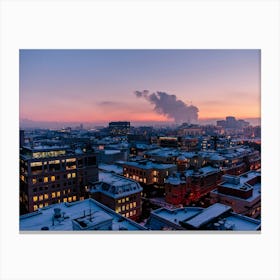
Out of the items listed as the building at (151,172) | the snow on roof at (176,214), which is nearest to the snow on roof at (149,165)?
the building at (151,172)

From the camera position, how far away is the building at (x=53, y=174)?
16.4m

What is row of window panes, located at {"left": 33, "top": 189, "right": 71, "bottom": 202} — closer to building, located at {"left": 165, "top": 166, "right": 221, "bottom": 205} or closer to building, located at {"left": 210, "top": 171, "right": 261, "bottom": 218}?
building, located at {"left": 165, "top": 166, "right": 221, "bottom": 205}

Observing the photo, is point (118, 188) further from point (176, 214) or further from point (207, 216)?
point (207, 216)

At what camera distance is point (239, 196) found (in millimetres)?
13016

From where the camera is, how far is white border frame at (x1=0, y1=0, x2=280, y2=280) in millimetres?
6434

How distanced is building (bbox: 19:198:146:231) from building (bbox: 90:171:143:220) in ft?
13.0

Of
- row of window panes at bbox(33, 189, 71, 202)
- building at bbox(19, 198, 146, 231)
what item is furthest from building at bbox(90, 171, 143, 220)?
row of window panes at bbox(33, 189, 71, 202)

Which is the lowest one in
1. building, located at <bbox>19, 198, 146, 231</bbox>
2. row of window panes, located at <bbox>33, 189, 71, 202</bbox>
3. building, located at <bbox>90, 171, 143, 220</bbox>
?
row of window panes, located at <bbox>33, 189, 71, 202</bbox>

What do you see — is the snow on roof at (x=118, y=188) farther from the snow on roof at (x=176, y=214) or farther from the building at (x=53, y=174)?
the snow on roof at (x=176, y=214)
